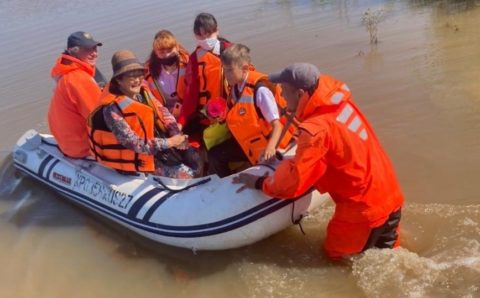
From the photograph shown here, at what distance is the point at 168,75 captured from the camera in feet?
15.6

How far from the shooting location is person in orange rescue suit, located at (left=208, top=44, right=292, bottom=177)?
3656 millimetres

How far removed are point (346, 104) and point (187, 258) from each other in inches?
66.9

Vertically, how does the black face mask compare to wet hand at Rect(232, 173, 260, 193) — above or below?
above

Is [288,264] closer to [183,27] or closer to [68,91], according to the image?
[68,91]

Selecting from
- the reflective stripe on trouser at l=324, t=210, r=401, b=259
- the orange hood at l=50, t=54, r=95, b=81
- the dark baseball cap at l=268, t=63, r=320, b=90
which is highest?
the orange hood at l=50, t=54, r=95, b=81

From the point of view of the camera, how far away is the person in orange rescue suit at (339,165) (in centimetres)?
302

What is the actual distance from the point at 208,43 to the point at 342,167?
1866 mm

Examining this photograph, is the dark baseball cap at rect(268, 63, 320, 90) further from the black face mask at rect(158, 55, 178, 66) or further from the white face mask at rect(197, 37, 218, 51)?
the black face mask at rect(158, 55, 178, 66)

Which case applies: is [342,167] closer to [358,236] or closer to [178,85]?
[358,236]

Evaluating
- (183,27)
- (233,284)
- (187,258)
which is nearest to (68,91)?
(187,258)

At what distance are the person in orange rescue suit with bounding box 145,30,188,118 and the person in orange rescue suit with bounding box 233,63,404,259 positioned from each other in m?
1.70

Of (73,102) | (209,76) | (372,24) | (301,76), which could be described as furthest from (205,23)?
(372,24)

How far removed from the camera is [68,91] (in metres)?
4.42

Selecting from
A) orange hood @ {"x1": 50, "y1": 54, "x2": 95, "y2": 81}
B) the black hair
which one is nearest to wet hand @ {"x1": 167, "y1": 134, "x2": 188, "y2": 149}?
the black hair
